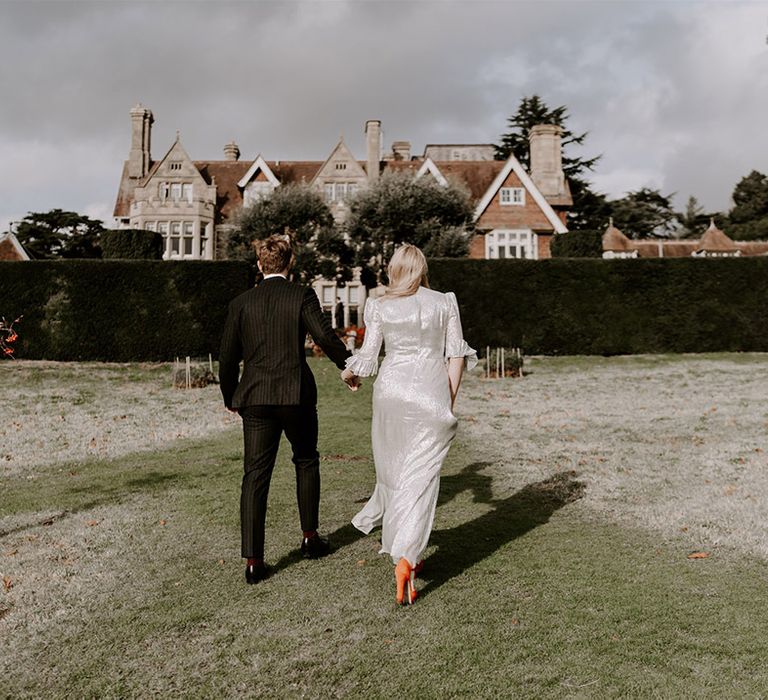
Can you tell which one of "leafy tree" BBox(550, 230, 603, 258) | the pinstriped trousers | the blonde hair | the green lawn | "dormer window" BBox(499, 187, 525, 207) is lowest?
the green lawn

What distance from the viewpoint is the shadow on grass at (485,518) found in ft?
16.1

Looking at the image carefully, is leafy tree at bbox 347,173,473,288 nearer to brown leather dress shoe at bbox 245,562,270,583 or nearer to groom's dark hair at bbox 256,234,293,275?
groom's dark hair at bbox 256,234,293,275

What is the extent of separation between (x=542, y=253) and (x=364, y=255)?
1143cm

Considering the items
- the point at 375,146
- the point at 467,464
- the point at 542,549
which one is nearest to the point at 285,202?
the point at 375,146

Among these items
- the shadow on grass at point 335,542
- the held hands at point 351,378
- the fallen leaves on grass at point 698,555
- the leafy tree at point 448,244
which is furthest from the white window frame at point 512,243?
the held hands at point 351,378

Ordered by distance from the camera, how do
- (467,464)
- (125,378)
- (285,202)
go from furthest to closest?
(285,202) < (125,378) < (467,464)

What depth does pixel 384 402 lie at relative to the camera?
4496 millimetres

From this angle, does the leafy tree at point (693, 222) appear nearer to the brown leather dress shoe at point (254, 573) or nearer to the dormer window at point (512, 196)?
the dormer window at point (512, 196)

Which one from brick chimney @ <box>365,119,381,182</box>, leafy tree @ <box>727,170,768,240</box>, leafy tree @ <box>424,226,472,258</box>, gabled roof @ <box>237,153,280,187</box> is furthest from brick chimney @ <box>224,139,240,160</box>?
leafy tree @ <box>727,170,768,240</box>

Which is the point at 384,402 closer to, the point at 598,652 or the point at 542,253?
the point at 598,652

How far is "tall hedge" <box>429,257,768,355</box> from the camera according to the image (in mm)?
23484

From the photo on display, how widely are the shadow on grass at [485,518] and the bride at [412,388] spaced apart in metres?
0.51

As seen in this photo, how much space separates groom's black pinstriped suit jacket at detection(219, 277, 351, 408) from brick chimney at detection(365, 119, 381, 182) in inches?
1420

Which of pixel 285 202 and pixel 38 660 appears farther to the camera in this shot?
pixel 285 202
